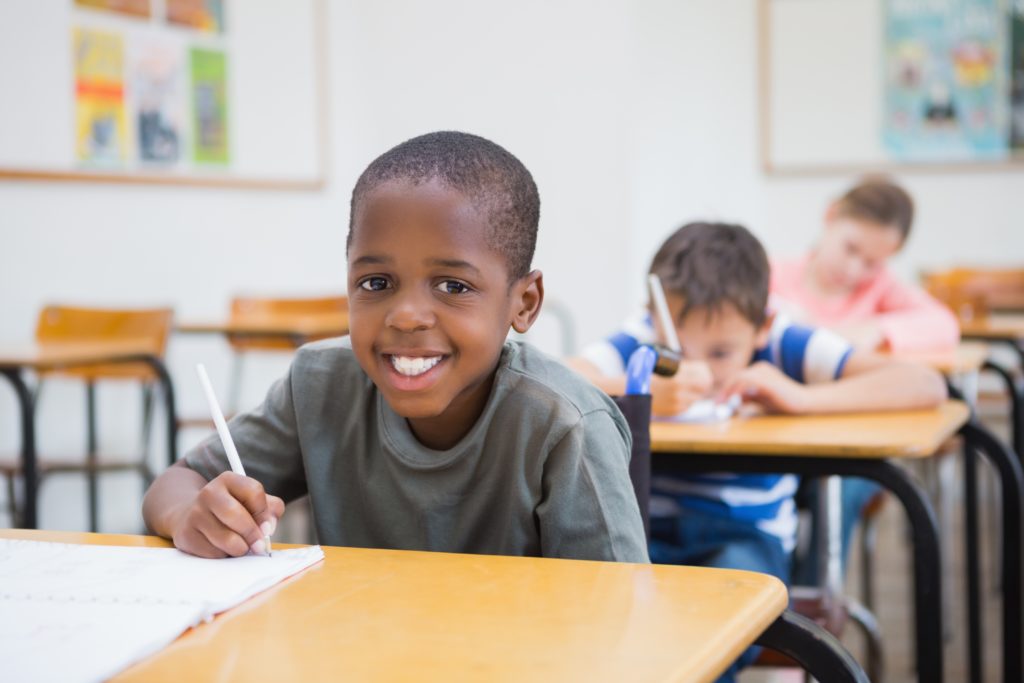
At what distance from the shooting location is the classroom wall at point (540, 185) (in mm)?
4180

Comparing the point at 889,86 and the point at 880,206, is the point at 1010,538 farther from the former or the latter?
the point at 889,86

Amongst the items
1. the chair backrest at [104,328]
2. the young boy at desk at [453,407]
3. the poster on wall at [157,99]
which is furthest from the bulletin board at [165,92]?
the young boy at desk at [453,407]

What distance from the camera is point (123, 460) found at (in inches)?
137

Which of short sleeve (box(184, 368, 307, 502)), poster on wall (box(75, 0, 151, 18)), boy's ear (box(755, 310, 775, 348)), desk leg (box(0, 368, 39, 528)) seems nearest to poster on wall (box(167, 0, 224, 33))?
poster on wall (box(75, 0, 151, 18))

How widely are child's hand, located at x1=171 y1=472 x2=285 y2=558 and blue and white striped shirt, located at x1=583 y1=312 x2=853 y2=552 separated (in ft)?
2.87

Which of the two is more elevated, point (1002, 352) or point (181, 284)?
Answer: point (181, 284)

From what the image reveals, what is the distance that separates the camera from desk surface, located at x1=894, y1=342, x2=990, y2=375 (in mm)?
2238

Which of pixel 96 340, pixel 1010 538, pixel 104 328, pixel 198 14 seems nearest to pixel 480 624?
pixel 1010 538

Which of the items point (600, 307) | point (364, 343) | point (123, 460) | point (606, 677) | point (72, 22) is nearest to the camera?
point (606, 677)

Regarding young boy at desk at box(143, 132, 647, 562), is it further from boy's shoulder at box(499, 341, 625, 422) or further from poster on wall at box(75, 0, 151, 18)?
poster on wall at box(75, 0, 151, 18)

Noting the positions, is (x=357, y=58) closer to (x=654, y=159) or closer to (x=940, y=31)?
(x=654, y=159)

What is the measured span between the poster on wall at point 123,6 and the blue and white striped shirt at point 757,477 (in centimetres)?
278

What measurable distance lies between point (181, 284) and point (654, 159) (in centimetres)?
193

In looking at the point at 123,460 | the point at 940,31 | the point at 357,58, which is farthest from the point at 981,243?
the point at 123,460
